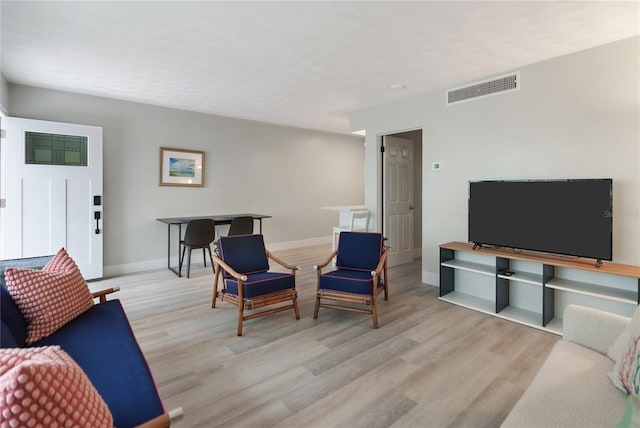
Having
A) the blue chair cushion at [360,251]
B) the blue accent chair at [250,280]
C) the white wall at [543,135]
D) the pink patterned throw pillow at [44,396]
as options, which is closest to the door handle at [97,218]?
the blue accent chair at [250,280]

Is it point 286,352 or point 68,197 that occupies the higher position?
point 68,197

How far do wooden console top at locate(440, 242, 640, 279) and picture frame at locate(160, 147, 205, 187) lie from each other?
4155 mm

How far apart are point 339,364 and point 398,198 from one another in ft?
11.5

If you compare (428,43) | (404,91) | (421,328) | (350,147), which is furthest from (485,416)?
(350,147)

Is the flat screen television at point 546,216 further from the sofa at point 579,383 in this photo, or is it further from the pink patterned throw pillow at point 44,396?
the pink patterned throw pillow at point 44,396

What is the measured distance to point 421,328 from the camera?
300 cm

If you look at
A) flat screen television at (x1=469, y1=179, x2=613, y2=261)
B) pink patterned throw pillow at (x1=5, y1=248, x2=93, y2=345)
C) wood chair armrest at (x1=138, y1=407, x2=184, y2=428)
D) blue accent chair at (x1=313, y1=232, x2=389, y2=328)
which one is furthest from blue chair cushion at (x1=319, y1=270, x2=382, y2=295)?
wood chair armrest at (x1=138, y1=407, x2=184, y2=428)

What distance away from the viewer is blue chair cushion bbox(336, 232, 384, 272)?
3.54 m

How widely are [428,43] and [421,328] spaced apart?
2.60 metres

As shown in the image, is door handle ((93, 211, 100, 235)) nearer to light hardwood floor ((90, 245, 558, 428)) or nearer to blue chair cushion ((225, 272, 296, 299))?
light hardwood floor ((90, 245, 558, 428))

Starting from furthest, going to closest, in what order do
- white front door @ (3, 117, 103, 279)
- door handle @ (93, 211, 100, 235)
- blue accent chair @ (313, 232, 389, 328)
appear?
1. door handle @ (93, 211, 100, 235)
2. white front door @ (3, 117, 103, 279)
3. blue accent chair @ (313, 232, 389, 328)

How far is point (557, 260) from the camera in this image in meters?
2.98

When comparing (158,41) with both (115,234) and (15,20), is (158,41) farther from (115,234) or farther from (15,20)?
(115,234)

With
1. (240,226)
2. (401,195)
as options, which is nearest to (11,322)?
(240,226)
